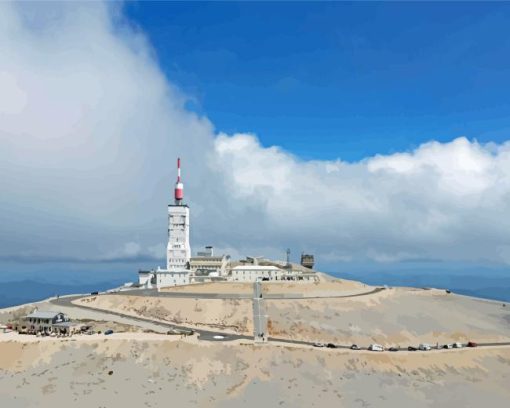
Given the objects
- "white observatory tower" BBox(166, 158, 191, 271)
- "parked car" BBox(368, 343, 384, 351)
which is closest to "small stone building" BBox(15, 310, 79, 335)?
"parked car" BBox(368, 343, 384, 351)

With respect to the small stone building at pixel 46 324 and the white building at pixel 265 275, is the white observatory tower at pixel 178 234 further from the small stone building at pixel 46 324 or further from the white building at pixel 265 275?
the small stone building at pixel 46 324

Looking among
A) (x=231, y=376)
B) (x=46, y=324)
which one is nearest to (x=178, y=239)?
(x=46, y=324)

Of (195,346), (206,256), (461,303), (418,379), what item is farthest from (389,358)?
(206,256)

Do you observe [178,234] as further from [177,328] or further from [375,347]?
[375,347]

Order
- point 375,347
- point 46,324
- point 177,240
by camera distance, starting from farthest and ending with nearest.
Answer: point 177,240
point 46,324
point 375,347

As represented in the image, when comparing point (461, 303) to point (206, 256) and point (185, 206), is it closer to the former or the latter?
point (206, 256)

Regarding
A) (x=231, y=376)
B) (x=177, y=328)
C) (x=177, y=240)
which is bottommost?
(x=231, y=376)

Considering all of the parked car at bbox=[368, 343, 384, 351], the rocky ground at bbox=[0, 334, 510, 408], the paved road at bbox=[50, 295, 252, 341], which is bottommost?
the rocky ground at bbox=[0, 334, 510, 408]

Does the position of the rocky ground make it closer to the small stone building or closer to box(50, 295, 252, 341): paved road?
box(50, 295, 252, 341): paved road

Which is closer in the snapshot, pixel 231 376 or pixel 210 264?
pixel 231 376
